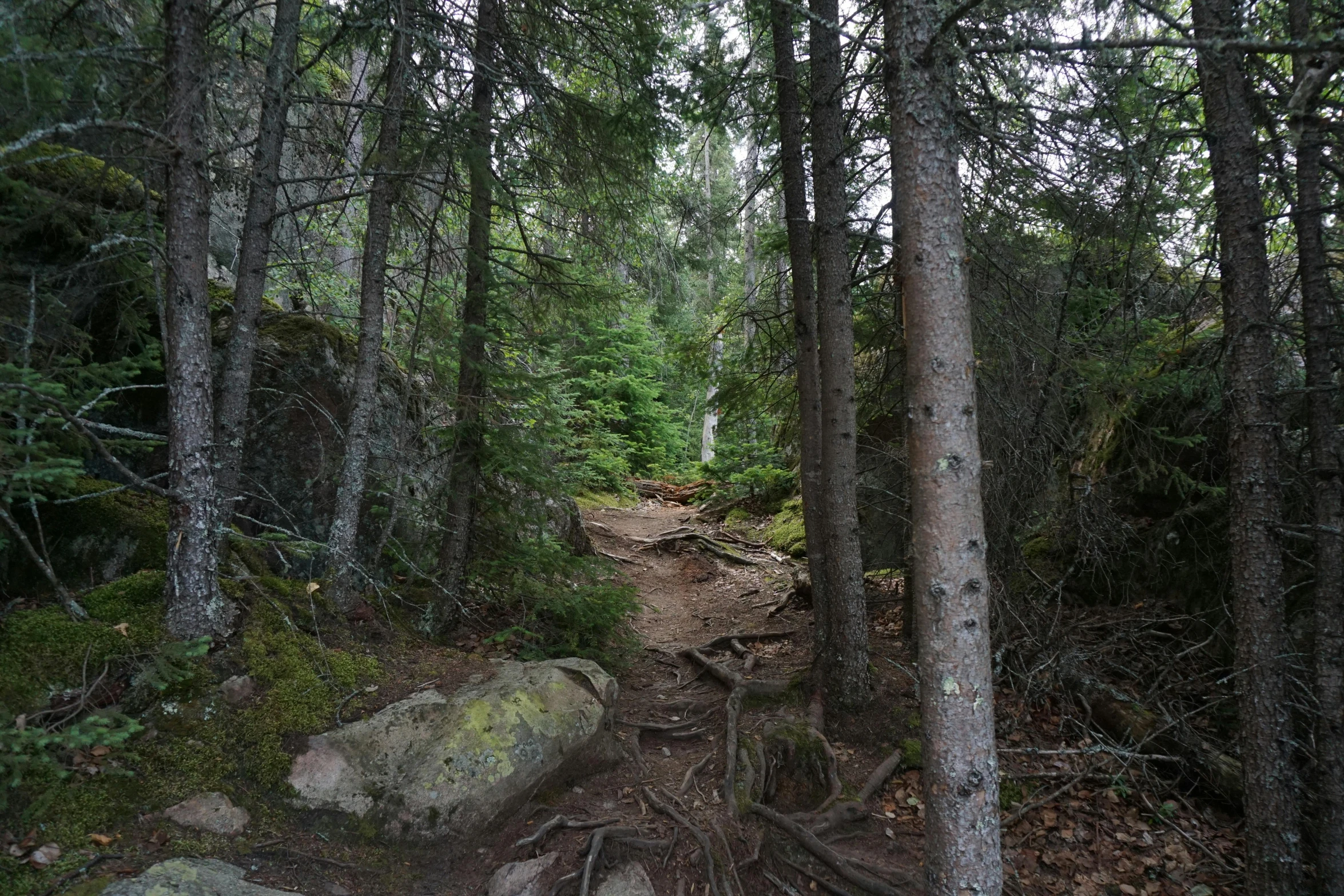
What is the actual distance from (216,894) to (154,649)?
1.69 meters

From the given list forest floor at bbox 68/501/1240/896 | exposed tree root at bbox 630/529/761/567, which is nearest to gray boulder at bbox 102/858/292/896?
forest floor at bbox 68/501/1240/896

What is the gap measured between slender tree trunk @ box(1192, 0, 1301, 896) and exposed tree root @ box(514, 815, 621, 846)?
14.5ft

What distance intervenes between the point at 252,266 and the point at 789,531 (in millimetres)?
10019

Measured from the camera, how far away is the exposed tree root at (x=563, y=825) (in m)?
4.61

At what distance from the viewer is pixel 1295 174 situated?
447 cm

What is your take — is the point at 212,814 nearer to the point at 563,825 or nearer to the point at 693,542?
the point at 563,825

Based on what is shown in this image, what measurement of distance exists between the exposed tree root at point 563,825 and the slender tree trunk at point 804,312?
2.75 metres

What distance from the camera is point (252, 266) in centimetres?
532

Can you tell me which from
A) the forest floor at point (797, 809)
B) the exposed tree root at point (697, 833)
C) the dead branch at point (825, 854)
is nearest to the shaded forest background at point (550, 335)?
the forest floor at point (797, 809)

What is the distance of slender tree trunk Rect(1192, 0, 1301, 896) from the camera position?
4.32m

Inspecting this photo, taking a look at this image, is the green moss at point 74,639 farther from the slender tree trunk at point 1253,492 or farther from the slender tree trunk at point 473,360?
the slender tree trunk at point 1253,492

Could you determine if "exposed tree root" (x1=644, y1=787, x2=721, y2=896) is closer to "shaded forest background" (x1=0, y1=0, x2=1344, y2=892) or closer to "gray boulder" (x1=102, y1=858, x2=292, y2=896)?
"shaded forest background" (x1=0, y1=0, x2=1344, y2=892)

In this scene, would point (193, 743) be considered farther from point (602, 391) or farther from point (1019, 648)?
point (602, 391)

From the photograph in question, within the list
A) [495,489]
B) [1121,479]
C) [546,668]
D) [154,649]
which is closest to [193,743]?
[154,649]
